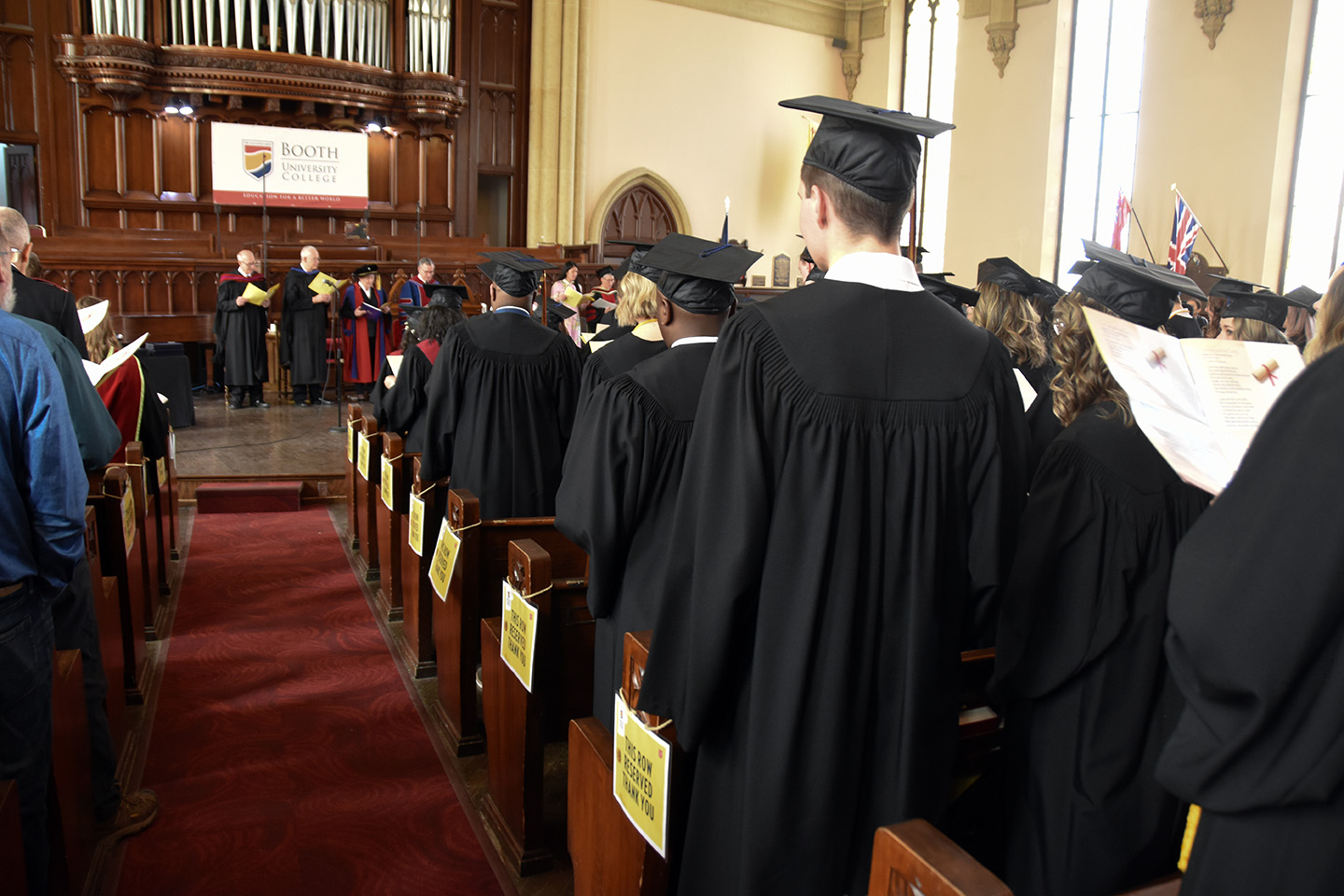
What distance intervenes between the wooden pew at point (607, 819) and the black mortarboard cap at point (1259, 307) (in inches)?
116

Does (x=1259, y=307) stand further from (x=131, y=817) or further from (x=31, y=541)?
(x=131, y=817)

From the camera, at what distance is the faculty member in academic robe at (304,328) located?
10.3 meters

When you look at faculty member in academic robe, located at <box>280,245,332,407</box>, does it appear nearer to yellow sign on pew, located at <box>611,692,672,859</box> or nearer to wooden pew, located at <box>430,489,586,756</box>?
wooden pew, located at <box>430,489,586,756</box>

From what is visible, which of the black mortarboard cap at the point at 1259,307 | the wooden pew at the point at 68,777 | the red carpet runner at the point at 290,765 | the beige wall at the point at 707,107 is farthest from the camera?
the beige wall at the point at 707,107

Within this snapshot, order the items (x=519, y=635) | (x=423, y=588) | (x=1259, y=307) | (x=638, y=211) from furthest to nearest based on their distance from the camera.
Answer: (x=638, y=211) → (x=423, y=588) → (x=1259, y=307) → (x=519, y=635)

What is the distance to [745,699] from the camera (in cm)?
164

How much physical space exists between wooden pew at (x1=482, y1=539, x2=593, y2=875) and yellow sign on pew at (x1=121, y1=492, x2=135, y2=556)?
1.52 m

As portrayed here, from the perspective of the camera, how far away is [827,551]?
1.55 m

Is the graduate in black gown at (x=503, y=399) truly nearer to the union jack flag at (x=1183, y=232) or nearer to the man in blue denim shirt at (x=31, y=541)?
the man in blue denim shirt at (x=31, y=541)

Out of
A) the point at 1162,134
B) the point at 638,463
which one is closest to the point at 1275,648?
the point at 638,463

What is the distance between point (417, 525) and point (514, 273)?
1.10 meters

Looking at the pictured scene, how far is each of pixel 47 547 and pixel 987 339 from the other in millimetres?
1960

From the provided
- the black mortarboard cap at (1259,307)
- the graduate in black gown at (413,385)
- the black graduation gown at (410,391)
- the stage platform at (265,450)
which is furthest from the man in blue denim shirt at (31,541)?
the stage platform at (265,450)

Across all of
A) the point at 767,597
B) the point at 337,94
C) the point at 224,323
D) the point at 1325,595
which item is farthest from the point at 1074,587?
the point at 337,94
